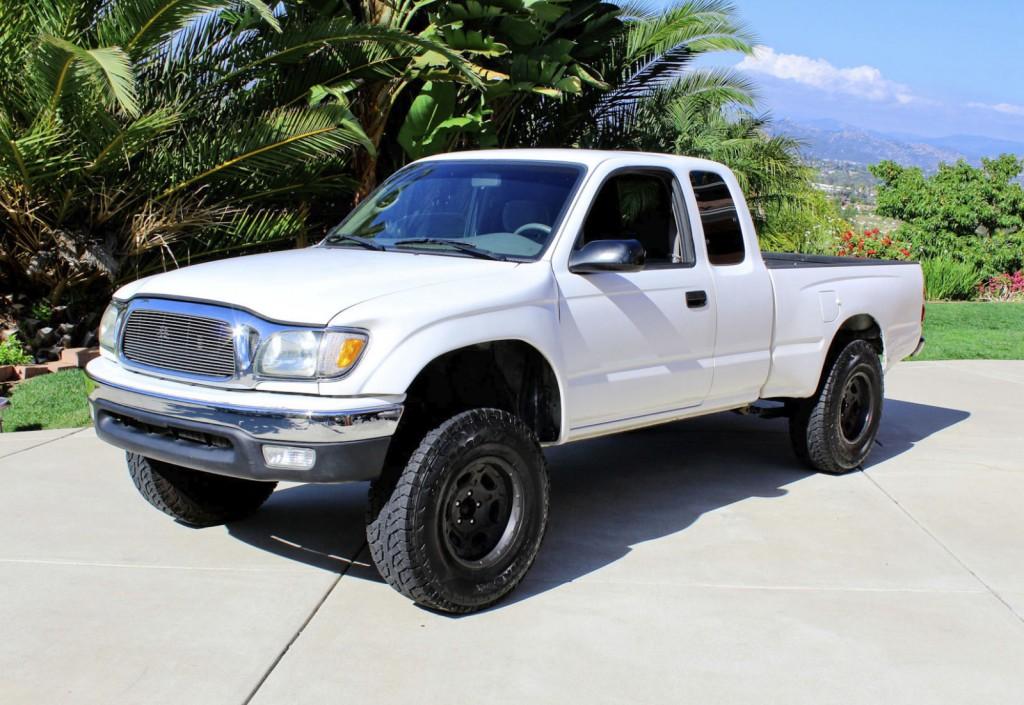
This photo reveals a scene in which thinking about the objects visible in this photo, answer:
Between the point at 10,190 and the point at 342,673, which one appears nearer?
the point at 342,673

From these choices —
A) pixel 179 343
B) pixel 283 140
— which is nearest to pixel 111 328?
pixel 179 343

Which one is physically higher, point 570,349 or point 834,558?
point 570,349

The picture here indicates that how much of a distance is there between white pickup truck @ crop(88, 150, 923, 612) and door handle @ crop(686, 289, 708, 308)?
0.03 metres

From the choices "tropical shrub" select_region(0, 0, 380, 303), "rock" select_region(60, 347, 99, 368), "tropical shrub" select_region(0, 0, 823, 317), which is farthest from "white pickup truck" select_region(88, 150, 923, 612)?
"rock" select_region(60, 347, 99, 368)

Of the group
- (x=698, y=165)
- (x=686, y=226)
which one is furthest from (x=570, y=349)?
(x=698, y=165)

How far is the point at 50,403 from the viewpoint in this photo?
9.14m

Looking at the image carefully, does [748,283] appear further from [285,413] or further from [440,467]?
[285,413]

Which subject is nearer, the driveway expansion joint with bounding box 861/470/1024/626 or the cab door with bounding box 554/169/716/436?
the driveway expansion joint with bounding box 861/470/1024/626

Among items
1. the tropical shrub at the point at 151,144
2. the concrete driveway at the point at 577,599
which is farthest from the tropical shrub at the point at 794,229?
the concrete driveway at the point at 577,599

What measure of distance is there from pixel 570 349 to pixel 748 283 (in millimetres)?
1574

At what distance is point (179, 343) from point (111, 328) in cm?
63

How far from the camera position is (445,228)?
571cm

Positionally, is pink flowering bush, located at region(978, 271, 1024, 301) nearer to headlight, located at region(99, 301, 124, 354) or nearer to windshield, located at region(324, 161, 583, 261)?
windshield, located at region(324, 161, 583, 261)

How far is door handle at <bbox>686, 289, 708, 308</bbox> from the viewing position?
235 inches
